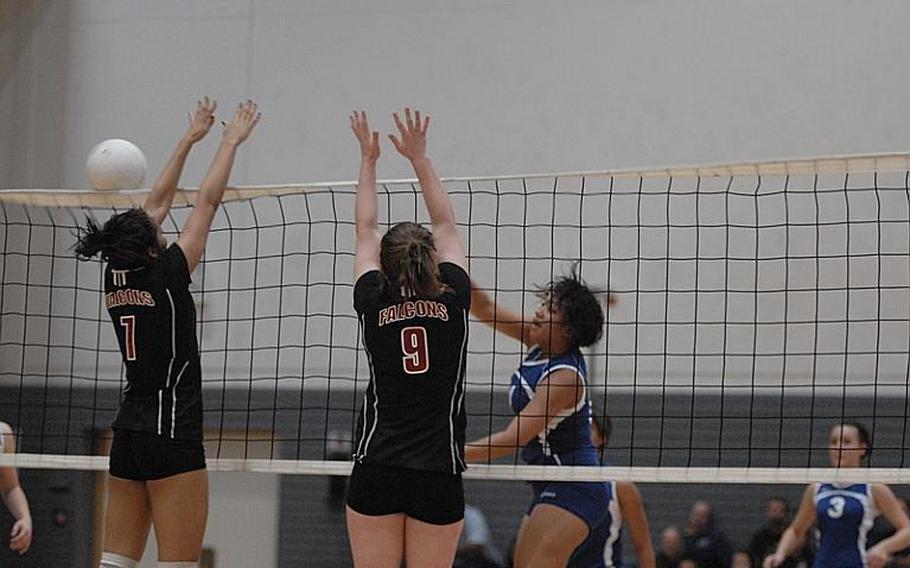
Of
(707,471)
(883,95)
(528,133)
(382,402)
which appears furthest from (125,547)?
(883,95)

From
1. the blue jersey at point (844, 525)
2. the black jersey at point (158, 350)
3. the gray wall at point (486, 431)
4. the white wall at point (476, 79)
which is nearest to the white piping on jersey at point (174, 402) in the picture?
the black jersey at point (158, 350)

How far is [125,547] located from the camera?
4945 millimetres

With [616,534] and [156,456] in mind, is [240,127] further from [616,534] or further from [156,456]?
[616,534]

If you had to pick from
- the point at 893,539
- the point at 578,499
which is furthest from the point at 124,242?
the point at 893,539

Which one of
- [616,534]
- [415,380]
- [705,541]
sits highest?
[415,380]

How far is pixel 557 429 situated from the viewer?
18.7 ft

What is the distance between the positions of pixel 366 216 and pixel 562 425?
4.82ft

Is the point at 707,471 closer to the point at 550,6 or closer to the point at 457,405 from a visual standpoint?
the point at 457,405

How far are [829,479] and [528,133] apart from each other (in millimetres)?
5677

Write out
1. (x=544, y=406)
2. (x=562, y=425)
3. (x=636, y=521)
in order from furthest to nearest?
(x=636, y=521)
(x=562, y=425)
(x=544, y=406)

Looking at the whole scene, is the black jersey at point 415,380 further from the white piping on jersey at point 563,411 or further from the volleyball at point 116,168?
the volleyball at point 116,168

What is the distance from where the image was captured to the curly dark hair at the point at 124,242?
16.0 feet

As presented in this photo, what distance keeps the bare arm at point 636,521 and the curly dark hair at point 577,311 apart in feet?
2.50

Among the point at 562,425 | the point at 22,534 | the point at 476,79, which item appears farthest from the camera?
the point at 476,79
